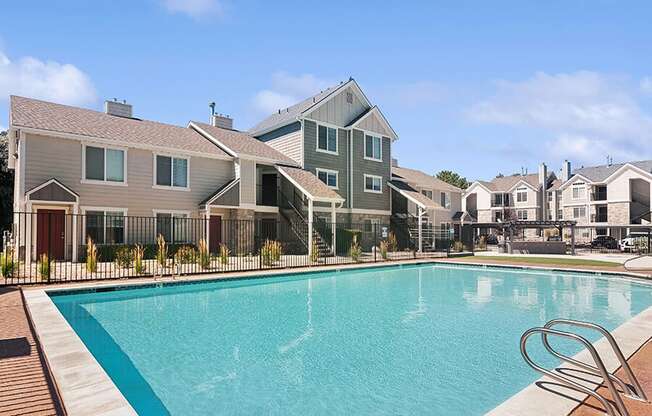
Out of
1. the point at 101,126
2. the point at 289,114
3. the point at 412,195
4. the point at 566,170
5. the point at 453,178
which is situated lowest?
the point at 412,195

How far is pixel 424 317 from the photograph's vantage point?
33.7ft

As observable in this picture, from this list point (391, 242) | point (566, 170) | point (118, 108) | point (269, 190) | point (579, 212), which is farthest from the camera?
point (566, 170)

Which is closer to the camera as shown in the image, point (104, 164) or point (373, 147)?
point (104, 164)

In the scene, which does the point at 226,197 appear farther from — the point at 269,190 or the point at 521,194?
the point at 521,194

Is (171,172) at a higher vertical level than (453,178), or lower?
lower

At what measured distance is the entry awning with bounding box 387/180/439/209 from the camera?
29.1 metres

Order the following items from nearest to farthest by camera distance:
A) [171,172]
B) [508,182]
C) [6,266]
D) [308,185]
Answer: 1. [6,266]
2. [171,172]
3. [308,185]
4. [508,182]

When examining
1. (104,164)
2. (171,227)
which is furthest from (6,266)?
(171,227)

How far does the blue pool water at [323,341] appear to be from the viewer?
17.9 ft

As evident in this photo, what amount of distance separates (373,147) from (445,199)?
12983 mm

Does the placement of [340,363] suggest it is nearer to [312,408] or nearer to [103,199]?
[312,408]

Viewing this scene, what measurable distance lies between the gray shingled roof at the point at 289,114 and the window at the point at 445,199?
16.4m

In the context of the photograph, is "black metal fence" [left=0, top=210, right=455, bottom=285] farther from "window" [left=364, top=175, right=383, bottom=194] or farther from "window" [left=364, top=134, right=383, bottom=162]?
"window" [left=364, top=134, right=383, bottom=162]

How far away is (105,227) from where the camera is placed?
1989 cm
